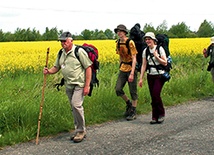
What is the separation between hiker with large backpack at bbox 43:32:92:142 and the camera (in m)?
5.64

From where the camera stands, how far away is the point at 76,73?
5.71 meters

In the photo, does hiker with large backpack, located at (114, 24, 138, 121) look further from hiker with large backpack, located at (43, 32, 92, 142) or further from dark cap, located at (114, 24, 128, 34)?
hiker with large backpack, located at (43, 32, 92, 142)

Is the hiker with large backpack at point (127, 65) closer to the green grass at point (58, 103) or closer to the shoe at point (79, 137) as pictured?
the green grass at point (58, 103)

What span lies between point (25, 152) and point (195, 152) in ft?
7.57

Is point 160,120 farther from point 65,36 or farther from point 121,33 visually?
point 65,36

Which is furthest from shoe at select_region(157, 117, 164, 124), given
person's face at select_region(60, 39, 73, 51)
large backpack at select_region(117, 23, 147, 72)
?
person's face at select_region(60, 39, 73, 51)

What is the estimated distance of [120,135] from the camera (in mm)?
6016

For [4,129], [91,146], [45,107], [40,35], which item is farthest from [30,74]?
[40,35]

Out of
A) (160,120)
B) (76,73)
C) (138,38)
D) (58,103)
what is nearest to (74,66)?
(76,73)

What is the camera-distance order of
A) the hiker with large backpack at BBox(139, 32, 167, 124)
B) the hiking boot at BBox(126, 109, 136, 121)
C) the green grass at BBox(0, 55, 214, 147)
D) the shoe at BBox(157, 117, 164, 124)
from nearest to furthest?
the green grass at BBox(0, 55, 214, 147) < the hiker with large backpack at BBox(139, 32, 167, 124) < the shoe at BBox(157, 117, 164, 124) < the hiking boot at BBox(126, 109, 136, 121)

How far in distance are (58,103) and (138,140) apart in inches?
85.8

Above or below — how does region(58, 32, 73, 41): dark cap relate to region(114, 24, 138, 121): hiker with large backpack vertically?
above

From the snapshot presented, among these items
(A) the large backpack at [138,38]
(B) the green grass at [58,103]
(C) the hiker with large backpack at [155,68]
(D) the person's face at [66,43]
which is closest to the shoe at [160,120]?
(C) the hiker with large backpack at [155,68]

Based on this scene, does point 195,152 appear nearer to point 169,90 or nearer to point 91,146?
point 91,146
